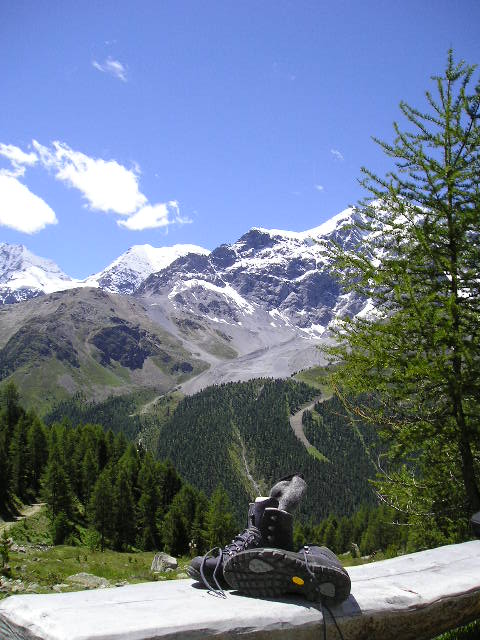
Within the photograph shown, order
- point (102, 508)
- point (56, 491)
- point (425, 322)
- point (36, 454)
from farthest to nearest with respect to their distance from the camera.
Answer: point (36, 454) → point (102, 508) → point (56, 491) → point (425, 322)

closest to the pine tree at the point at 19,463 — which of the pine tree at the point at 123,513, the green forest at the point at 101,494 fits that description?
the green forest at the point at 101,494

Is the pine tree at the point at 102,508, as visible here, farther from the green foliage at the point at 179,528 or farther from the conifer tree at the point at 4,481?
the conifer tree at the point at 4,481

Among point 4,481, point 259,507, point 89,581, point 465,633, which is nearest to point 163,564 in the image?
point 89,581

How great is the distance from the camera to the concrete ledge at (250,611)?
3.31 m

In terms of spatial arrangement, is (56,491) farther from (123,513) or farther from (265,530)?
(265,530)

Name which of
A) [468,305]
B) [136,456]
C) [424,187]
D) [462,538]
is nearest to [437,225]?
[424,187]

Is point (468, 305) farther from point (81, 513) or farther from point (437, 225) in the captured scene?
point (81, 513)

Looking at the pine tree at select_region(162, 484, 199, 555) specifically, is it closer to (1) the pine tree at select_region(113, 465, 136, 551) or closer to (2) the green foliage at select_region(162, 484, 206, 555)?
(2) the green foliage at select_region(162, 484, 206, 555)

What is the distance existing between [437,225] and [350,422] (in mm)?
4784

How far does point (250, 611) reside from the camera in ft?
12.6

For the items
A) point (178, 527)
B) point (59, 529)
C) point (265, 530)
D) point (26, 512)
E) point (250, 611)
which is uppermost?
point (265, 530)

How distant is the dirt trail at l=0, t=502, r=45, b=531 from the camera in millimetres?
45938

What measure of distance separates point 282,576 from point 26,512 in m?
61.4

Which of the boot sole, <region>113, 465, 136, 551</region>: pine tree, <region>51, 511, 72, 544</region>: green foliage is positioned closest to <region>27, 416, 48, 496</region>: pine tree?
<region>113, 465, 136, 551</region>: pine tree
